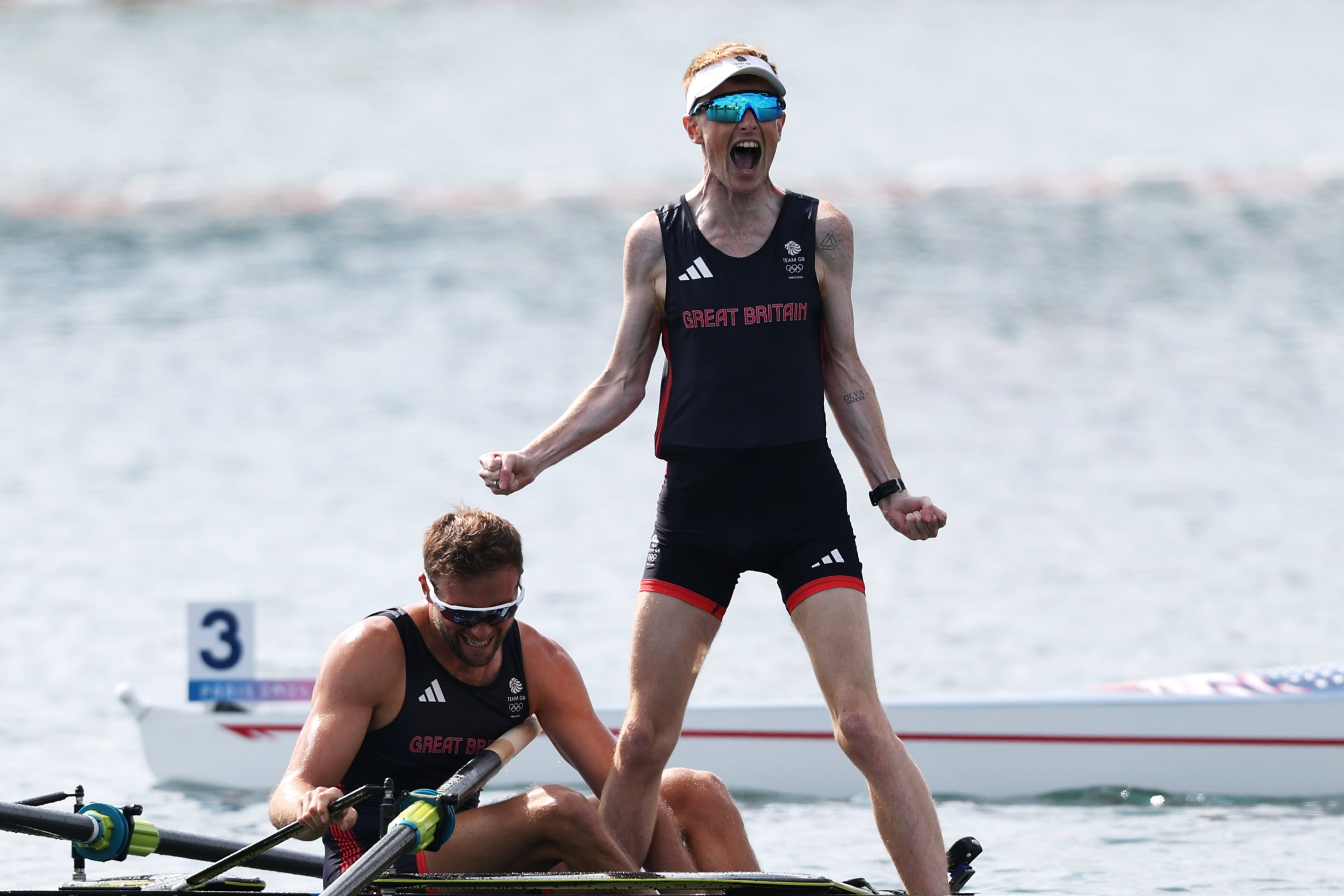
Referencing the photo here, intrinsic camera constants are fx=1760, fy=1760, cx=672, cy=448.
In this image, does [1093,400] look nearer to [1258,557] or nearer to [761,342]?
[1258,557]

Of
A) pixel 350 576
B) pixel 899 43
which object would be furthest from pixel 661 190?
pixel 350 576

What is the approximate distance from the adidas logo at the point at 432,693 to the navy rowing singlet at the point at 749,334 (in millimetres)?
793

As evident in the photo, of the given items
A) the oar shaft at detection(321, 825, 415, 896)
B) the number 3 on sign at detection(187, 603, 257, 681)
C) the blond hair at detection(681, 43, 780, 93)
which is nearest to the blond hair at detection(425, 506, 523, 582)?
the oar shaft at detection(321, 825, 415, 896)

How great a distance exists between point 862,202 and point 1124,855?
23.7 metres

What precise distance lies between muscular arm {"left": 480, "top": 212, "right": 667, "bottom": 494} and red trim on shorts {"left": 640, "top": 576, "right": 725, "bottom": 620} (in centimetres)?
40

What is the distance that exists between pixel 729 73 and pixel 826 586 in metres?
1.27

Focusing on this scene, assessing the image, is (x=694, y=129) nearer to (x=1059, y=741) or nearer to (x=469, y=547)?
(x=469, y=547)

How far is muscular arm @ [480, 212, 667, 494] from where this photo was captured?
4.48m

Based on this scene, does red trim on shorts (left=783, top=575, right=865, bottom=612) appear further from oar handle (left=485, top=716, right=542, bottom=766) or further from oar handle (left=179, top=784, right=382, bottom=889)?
oar handle (left=179, top=784, right=382, bottom=889)

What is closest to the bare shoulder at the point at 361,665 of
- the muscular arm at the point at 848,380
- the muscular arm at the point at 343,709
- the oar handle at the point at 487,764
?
the muscular arm at the point at 343,709

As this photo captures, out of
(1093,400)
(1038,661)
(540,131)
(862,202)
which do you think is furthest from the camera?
(540,131)

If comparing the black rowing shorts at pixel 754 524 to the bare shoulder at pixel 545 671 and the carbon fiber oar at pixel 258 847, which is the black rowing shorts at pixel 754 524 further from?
the carbon fiber oar at pixel 258 847

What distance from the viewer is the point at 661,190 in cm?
3030

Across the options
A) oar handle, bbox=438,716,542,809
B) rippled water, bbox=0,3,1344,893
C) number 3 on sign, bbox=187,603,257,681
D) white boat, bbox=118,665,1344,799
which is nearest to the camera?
oar handle, bbox=438,716,542,809
